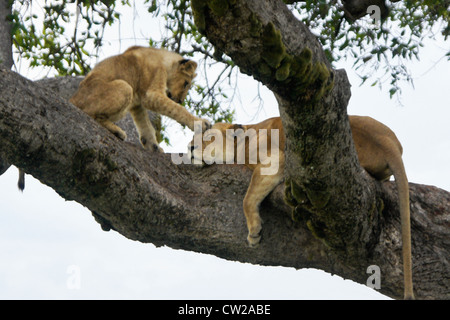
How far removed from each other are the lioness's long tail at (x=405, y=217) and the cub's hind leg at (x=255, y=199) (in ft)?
2.82

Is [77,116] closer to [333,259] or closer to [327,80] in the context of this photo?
[327,80]

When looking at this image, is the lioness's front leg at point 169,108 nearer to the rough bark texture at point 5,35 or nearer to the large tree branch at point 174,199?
the large tree branch at point 174,199

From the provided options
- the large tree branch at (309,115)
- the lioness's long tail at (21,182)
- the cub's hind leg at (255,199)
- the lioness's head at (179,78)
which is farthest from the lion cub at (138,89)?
the large tree branch at (309,115)

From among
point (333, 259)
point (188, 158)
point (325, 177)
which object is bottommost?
point (333, 259)

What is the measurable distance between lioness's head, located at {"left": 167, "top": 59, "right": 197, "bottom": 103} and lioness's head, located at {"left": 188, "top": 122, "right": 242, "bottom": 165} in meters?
0.99

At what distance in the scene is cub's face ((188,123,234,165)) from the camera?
14.8 feet

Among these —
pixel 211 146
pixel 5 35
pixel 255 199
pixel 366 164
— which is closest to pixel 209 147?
pixel 211 146

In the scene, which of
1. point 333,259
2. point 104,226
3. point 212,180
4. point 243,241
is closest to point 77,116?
point 104,226

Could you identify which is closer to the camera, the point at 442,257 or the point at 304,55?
the point at 304,55

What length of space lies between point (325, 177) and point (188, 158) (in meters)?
1.43

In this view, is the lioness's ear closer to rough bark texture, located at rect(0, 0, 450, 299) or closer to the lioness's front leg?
the lioness's front leg

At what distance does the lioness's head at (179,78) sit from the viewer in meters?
5.73

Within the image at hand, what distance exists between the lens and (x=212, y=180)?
4.30 metres

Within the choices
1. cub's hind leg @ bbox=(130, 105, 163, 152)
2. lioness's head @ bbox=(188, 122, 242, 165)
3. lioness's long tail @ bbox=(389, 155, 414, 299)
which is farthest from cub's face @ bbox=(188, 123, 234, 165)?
lioness's long tail @ bbox=(389, 155, 414, 299)
